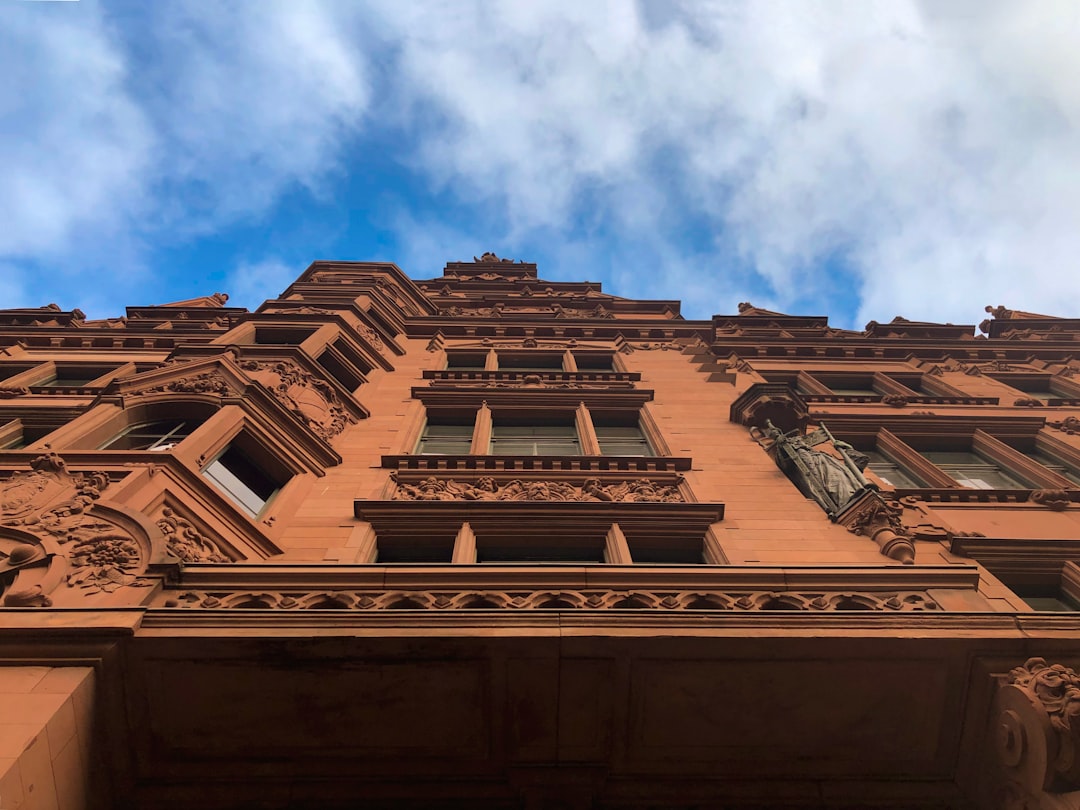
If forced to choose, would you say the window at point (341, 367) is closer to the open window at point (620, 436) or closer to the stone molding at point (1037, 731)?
the open window at point (620, 436)

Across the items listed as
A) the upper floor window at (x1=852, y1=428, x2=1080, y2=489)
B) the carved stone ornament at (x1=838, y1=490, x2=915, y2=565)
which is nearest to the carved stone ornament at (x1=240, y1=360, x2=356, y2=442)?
the carved stone ornament at (x1=838, y1=490, x2=915, y2=565)

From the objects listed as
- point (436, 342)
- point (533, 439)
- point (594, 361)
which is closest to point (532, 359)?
point (594, 361)

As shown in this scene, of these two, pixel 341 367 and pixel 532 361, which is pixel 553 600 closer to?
pixel 341 367

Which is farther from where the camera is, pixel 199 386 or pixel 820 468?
pixel 199 386

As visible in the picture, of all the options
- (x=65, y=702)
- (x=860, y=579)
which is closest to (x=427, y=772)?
(x=65, y=702)

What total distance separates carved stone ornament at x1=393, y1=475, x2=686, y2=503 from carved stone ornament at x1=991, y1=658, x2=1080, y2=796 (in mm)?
6897

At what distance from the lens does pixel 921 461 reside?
17.5m

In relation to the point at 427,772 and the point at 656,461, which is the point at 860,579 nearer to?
the point at 427,772

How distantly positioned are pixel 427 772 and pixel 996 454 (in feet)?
54.0

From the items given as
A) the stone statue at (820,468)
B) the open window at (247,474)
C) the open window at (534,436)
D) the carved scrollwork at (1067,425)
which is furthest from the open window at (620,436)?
the carved scrollwork at (1067,425)

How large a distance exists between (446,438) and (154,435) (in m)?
6.57

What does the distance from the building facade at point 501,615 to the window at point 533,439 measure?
0.71 ft

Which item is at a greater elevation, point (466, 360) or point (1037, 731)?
point (466, 360)

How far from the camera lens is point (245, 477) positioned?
44.5ft
